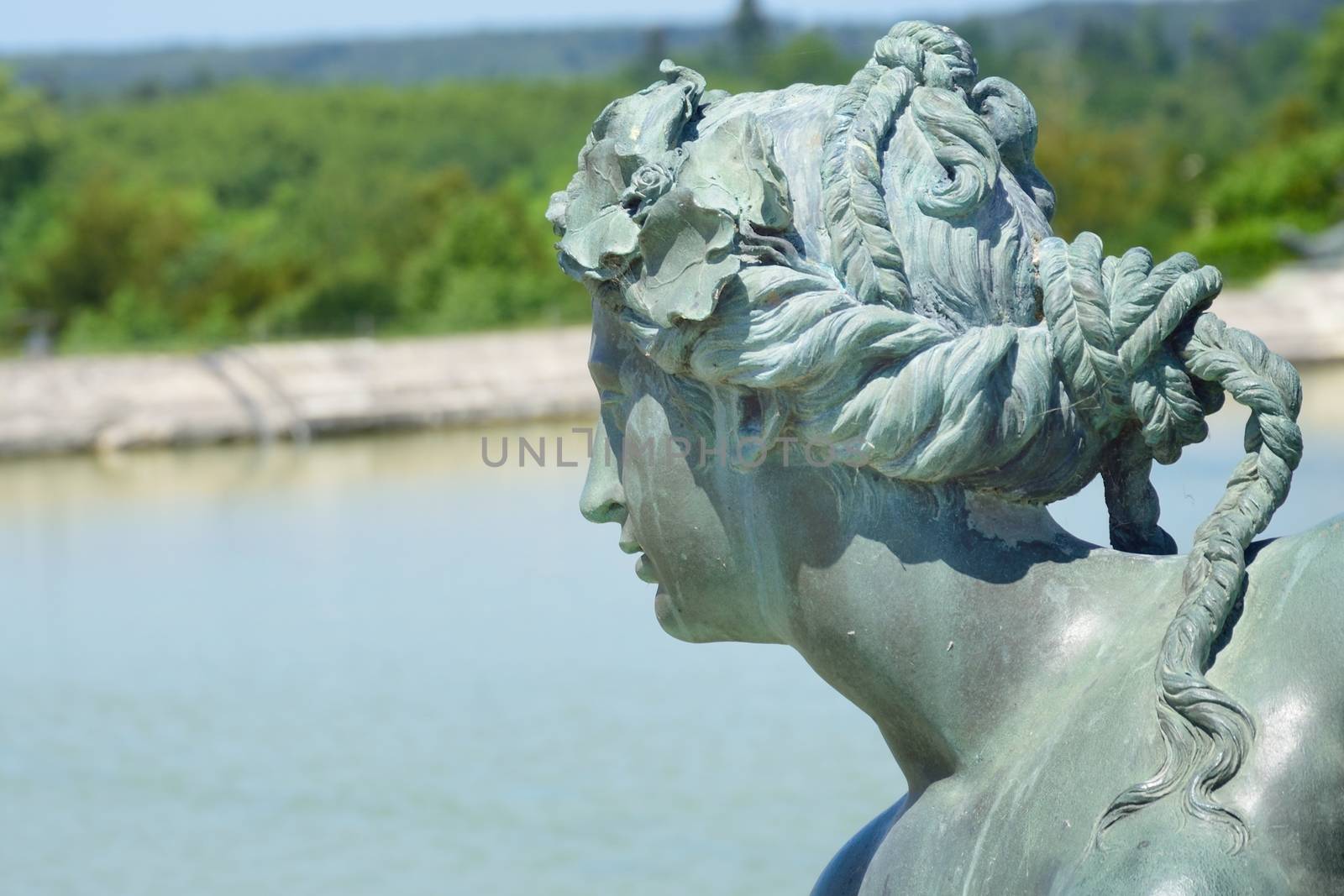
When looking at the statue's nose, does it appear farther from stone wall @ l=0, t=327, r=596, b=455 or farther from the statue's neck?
stone wall @ l=0, t=327, r=596, b=455

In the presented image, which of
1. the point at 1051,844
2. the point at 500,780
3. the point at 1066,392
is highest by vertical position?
the point at 1066,392

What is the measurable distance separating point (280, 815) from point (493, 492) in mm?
6238

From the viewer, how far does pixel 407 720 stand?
658 cm

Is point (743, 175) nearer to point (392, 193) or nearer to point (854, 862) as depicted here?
point (854, 862)

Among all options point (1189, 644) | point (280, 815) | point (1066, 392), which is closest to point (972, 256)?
point (1066, 392)

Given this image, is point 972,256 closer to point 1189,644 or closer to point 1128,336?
point 1128,336

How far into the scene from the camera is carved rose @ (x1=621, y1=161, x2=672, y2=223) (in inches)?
57.8

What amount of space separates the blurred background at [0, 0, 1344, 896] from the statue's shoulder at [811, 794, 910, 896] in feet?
9.32

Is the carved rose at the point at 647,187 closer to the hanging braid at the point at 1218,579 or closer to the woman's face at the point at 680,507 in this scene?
the woman's face at the point at 680,507

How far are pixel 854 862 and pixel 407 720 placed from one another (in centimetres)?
506

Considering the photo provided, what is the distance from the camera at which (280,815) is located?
5.70m

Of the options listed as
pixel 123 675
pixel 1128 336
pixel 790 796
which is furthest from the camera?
pixel 123 675

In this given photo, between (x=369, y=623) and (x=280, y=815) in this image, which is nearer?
(x=280, y=815)

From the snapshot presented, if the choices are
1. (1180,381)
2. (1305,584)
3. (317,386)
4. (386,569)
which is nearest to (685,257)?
(1180,381)
